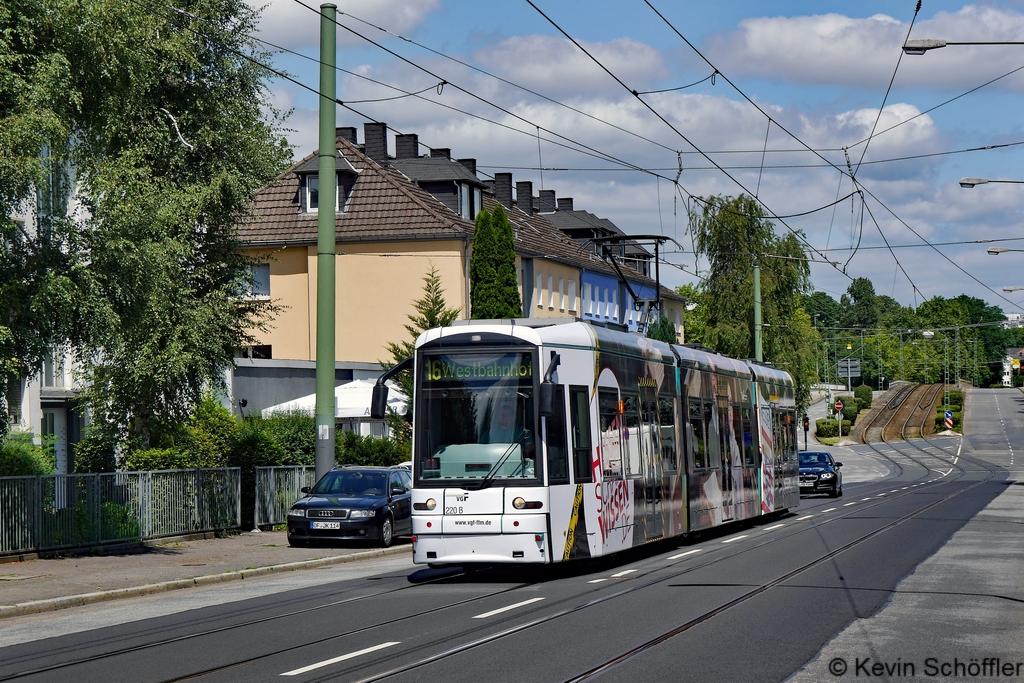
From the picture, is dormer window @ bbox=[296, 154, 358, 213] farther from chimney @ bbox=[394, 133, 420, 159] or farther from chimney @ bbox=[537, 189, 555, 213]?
chimney @ bbox=[537, 189, 555, 213]

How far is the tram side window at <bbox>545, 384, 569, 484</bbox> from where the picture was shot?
625 inches

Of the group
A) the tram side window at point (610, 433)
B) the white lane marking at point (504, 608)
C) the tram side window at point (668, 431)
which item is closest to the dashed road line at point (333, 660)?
the white lane marking at point (504, 608)

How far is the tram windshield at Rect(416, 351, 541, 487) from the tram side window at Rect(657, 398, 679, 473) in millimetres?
4556

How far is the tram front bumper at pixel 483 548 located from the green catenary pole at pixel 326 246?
6757 mm

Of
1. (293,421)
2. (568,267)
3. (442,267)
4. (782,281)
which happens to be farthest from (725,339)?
(293,421)

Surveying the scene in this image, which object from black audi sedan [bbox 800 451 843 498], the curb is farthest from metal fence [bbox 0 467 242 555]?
black audi sedan [bbox 800 451 843 498]

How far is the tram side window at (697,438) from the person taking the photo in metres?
22.1

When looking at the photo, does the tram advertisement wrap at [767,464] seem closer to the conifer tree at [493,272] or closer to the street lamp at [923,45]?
the street lamp at [923,45]

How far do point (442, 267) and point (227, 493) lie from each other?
3032 centimetres

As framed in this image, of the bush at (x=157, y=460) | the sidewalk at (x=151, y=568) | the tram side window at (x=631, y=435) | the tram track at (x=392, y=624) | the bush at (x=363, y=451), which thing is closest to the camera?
the tram track at (x=392, y=624)

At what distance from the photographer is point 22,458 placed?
72.0 feet

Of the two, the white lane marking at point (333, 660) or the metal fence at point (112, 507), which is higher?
the metal fence at point (112, 507)

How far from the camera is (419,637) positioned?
434 inches

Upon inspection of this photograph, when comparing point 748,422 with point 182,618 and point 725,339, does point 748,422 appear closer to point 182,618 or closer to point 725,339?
point 182,618
